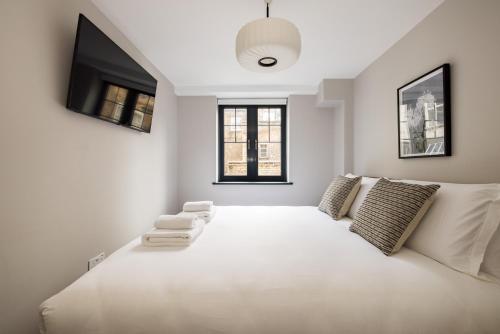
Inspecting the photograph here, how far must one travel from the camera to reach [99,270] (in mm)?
1167

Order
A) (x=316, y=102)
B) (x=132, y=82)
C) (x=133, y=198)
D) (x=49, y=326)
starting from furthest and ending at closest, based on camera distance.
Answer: (x=316, y=102), (x=133, y=198), (x=132, y=82), (x=49, y=326)

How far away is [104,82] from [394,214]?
215 centimetres

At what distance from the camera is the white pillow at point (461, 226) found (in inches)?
44.3

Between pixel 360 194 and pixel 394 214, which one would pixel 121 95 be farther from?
pixel 360 194

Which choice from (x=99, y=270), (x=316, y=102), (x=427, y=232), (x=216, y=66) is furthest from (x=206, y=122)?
(x=427, y=232)

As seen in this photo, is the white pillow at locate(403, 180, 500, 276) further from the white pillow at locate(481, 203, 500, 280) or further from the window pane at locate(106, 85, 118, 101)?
the window pane at locate(106, 85, 118, 101)

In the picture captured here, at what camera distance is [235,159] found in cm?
410

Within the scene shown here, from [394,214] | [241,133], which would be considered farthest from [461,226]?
[241,133]

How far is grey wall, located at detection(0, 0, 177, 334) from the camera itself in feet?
3.88

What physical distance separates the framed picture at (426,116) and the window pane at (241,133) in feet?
7.66

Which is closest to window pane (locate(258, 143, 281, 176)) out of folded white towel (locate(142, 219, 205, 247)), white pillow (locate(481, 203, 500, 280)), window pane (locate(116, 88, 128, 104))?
window pane (locate(116, 88, 128, 104))

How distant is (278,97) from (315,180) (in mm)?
1460

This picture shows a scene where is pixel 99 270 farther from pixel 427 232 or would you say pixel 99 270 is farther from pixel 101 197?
pixel 427 232

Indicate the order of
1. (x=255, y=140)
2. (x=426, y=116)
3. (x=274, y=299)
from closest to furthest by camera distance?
(x=274, y=299)
(x=426, y=116)
(x=255, y=140)
